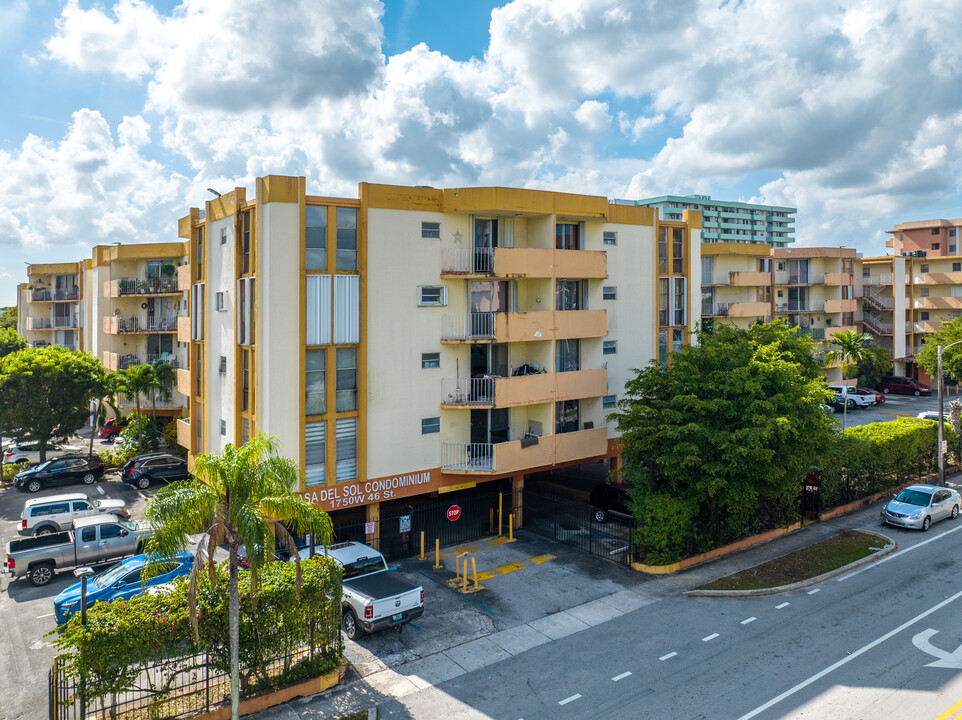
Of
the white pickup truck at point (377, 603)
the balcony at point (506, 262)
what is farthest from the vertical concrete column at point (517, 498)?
the white pickup truck at point (377, 603)

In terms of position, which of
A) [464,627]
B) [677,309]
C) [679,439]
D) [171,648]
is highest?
[677,309]

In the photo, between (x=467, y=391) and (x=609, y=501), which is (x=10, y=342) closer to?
(x=467, y=391)

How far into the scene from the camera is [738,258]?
50562mm

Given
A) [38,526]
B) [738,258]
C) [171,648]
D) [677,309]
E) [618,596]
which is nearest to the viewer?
[171,648]

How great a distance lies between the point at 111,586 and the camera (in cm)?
2070

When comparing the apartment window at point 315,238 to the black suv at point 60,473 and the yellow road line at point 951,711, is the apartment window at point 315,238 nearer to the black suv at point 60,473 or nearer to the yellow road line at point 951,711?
the yellow road line at point 951,711

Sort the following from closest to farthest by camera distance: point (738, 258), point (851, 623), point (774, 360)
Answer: point (851, 623), point (774, 360), point (738, 258)

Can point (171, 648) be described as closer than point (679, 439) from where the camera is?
Yes

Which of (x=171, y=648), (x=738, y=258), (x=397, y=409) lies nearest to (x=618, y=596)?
(x=397, y=409)

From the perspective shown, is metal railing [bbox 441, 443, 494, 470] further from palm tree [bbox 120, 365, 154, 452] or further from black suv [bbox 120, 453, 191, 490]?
palm tree [bbox 120, 365, 154, 452]

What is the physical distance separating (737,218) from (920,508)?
138m

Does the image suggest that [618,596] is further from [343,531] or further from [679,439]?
[343,531]

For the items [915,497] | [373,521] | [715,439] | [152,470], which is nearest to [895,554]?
[915,497]

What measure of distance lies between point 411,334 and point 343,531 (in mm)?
7457
